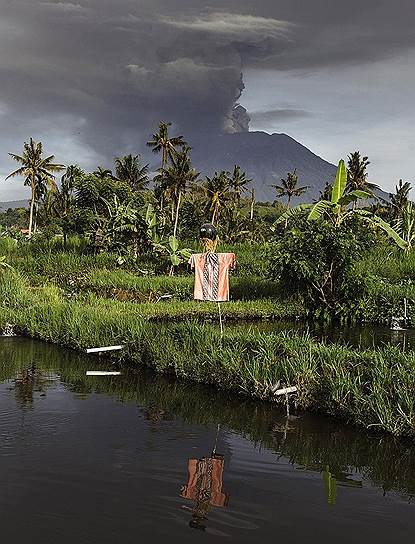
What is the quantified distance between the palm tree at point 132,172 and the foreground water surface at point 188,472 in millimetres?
38696

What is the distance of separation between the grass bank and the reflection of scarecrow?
168cm

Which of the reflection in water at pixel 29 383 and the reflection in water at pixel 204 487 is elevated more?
the reflection in water at pixel 29 383

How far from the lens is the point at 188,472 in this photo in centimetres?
524

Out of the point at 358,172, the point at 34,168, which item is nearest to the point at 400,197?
the point at 358,172

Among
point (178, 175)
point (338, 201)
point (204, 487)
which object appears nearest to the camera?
point (204, 487)

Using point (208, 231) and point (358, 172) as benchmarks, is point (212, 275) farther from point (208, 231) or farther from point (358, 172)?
point (358, 172)

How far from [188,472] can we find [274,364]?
2399 mm

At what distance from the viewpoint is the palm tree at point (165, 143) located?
133ft

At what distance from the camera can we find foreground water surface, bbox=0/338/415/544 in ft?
13.7

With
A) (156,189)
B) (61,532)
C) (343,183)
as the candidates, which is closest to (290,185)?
(156,189)

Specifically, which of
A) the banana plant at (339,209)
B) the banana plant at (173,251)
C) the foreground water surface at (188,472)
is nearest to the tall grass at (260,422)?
the foreground water surface at (188,472)

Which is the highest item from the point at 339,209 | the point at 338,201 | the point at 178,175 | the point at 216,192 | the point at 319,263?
the point at 216,192

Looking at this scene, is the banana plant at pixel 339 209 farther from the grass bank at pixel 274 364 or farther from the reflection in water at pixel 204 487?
the reflection in water at pixel 204 487

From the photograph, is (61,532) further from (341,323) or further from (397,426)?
(341,323)
